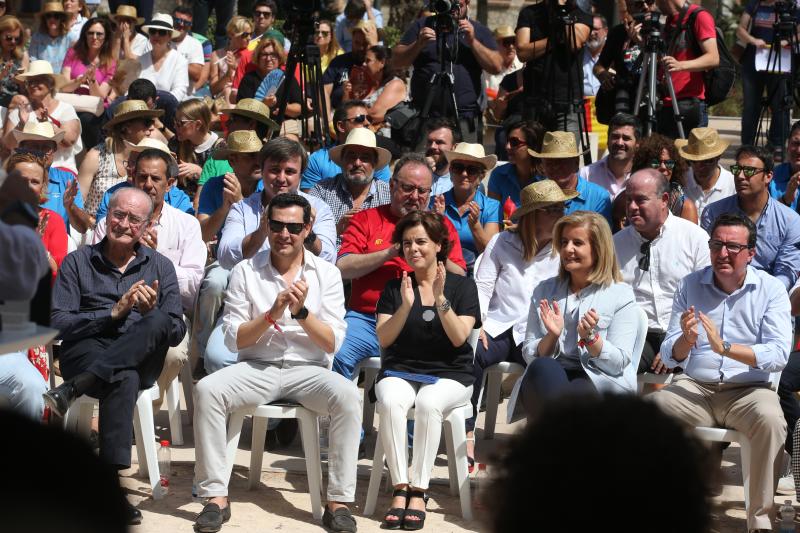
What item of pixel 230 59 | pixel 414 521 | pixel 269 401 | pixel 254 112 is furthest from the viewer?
pixel 230 59

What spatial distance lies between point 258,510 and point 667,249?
2.47 meters

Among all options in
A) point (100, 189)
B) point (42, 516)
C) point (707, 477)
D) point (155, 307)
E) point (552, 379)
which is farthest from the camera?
point (100, 189)

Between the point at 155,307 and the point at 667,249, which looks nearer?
the point at 155,307

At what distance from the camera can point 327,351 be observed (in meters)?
5.33

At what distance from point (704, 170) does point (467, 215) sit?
1.53 meters

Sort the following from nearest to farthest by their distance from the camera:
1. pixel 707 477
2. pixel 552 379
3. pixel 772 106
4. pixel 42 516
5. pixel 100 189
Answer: pixel 42 516, pixel 707 477, pixel 552 379, pixel 100 189, pixel 772 106

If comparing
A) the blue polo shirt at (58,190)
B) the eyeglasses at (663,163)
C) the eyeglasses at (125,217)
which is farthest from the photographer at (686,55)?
the eyeglasses at (125,217)

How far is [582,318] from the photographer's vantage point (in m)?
5.11

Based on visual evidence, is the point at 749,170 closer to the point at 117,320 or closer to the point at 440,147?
the point at 440,147

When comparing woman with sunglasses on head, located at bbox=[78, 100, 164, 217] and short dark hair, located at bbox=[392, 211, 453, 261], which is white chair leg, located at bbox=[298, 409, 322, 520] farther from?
woman with sunglasses on head, located at bbox=[78, 100, 164, 217]

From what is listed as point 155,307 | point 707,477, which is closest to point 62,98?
point 155,307

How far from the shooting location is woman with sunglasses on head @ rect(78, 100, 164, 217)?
7.57 metres

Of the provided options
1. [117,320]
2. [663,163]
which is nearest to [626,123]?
[663,163]

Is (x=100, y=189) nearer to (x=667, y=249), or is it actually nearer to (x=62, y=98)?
(x=62, y=98)
